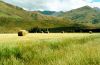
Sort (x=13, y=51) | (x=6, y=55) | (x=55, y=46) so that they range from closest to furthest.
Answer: (x=6, y=55), (x=13, y=51), (x=55, y=46)

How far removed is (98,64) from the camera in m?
9.66

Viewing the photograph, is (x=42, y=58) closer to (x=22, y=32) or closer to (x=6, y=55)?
(x=6, y=55)

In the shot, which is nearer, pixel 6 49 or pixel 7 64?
pixel 7 64

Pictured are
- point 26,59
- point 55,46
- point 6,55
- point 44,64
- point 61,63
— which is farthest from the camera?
point 55,46

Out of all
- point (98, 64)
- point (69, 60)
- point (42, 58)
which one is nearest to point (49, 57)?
point (42, 58)

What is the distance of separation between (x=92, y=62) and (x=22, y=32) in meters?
44.0

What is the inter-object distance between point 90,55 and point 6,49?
17.9 feet

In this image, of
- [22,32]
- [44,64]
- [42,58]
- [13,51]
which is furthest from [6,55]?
[22,32]

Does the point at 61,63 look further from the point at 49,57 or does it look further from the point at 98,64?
the point at 49,57

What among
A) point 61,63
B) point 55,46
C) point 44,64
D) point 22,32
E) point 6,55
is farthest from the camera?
point 22,32

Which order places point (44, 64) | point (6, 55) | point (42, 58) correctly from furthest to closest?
point (6, 55)
point (42, 58)
point (44, 64)

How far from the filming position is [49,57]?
12.1m

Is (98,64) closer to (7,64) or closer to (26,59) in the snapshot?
(7,64)

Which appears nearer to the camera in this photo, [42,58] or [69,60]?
[69,60]
